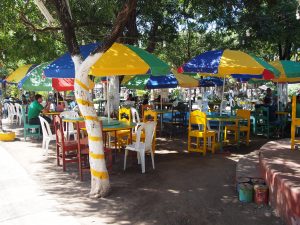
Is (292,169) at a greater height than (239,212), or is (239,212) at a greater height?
(292,169)

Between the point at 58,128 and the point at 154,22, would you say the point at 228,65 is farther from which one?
the point at 154,22

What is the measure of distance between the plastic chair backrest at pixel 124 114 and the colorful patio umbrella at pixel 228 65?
179cm

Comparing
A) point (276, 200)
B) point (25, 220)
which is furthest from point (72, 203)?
point (276, 200)

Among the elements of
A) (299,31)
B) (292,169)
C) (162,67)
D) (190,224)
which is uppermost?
(299,31)

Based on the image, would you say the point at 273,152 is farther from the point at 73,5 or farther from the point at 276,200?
the point at 73,5

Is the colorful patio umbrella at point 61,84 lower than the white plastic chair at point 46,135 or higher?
higher

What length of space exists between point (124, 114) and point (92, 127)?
4.63 meters

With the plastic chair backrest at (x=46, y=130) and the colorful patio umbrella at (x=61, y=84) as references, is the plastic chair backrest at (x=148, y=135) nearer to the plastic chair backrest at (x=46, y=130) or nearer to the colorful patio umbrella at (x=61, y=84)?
the plastic chair backrest at (x=46, y=130)

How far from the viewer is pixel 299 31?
46.4ft

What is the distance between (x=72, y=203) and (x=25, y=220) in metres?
0.80

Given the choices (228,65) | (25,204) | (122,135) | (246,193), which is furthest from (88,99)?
(228,65)

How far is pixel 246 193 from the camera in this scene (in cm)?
530

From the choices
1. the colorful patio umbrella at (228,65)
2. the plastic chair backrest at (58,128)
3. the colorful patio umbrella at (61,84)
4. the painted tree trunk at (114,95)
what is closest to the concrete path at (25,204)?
the plastic chair backrest at (58,128)

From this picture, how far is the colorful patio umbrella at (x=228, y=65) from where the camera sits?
311 inches
